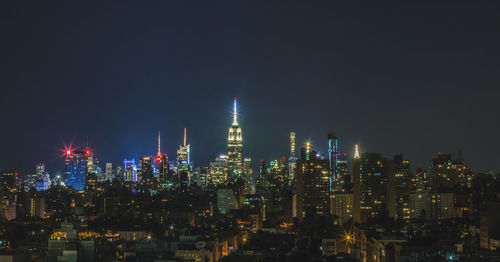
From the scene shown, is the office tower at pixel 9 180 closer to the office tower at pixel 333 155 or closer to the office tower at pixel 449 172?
the office tower at pixel 333 155

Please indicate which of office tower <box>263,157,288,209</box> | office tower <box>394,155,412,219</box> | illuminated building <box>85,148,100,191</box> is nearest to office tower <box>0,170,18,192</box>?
illuminated building <box>85,148,100,191</box>

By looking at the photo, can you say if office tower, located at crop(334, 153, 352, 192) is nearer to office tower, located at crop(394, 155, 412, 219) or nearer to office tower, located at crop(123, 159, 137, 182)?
office tower, located at crop(394, 155, 412, 219)

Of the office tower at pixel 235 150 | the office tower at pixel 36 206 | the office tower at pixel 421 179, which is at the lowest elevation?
the office tower at pixel 36 206

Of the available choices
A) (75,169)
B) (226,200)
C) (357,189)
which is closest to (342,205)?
(357,189)

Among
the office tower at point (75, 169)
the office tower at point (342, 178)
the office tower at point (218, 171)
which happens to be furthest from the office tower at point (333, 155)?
the office tower at point (75, 169)

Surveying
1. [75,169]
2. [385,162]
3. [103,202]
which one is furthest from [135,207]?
[75,169]

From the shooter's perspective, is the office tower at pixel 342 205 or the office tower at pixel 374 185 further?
the office tower at pixel 342 205

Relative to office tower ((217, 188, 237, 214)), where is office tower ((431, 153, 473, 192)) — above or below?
above

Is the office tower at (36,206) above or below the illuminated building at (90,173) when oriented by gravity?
below
